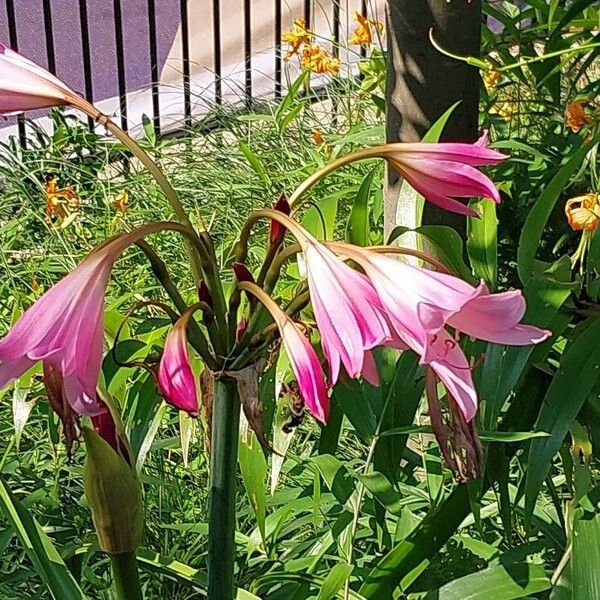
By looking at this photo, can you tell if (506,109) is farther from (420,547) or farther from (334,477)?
(420,547)

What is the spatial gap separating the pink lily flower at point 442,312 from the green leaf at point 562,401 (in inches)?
13.7

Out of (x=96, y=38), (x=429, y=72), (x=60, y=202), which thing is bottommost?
(x=96, y=38)

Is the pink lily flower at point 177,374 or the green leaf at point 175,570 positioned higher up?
the pink lily flower at point 177,374

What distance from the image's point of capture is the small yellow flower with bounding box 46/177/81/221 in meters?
2.30

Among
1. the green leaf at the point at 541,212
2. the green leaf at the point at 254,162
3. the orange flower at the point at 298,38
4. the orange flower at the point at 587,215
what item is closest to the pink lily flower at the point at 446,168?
the green leaf at the point at 541,212

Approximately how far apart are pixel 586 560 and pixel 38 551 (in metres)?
0.46

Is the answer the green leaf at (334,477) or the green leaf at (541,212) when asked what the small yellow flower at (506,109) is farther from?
the green leaf at (334,477)

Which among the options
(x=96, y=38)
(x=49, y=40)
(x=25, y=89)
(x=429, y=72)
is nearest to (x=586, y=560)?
(x=25, y=89)

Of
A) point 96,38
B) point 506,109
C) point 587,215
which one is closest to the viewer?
point 587,215

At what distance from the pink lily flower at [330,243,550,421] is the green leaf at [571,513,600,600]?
25cm

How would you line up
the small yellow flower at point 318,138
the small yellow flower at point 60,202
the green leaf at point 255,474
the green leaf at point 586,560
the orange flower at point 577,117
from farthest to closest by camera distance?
the small yellow flower at point 318,138
the small yellow flower at point 60,202
the orange flower at point 577,117
the green leaf at point 255,474
the green leaf at point 586,560

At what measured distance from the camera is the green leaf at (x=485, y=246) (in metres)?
1.17

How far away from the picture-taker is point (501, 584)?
3.35 feet

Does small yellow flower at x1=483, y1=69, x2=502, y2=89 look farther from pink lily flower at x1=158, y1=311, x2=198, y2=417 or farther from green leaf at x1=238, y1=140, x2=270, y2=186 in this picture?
pink lily flower at x1=158, y1=311, x2=198, y2=417
